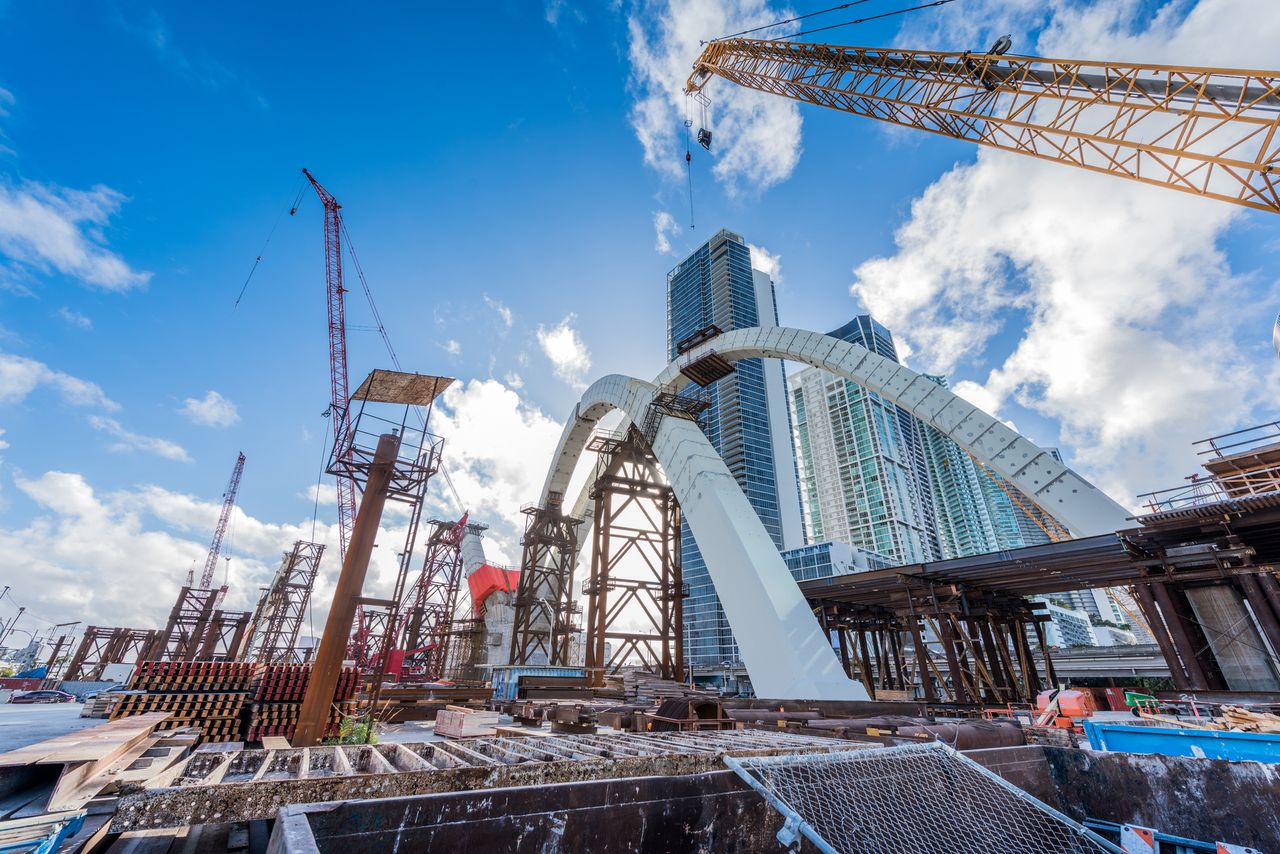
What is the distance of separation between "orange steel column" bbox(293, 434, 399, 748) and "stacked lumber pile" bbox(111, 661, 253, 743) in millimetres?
1696

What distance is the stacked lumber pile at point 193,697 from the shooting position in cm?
1221

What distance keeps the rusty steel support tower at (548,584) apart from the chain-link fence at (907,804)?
2368cm

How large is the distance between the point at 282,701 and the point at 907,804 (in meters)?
15.5

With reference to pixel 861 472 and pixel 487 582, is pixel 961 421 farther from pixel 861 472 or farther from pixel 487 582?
pixel 861 472

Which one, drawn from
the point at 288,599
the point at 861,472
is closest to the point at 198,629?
the point at 288,599

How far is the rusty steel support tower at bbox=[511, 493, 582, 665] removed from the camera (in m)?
27.1

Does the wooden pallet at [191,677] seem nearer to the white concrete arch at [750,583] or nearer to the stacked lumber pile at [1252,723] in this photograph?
the white concrete arch at [750,583]

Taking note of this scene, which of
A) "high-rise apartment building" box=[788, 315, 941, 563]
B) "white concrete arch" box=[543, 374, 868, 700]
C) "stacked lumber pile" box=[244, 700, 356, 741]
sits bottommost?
"stacked lumber pile" box=[244, 700, 356, 741]

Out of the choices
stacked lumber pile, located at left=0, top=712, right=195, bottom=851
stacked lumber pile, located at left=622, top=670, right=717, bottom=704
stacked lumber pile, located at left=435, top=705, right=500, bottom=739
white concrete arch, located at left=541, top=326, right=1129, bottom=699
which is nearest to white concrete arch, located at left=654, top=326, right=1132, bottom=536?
white concrete arch, located at left=541, top=326, right=1129, bottom=699

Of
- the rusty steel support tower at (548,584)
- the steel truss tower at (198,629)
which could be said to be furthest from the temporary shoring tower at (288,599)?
the rusty steel support tower at (548,584)

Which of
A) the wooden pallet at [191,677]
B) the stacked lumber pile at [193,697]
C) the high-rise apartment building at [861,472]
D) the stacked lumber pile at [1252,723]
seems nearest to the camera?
the stacked lumber pile at [1252,723]

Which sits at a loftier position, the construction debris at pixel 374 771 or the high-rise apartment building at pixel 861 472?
the high-rise apartment building at pixel 861 472

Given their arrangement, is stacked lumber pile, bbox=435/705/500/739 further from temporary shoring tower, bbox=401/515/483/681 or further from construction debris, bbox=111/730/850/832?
temporary shoring tower, bbox=401/515/483/681

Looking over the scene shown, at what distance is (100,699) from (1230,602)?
128 feet
